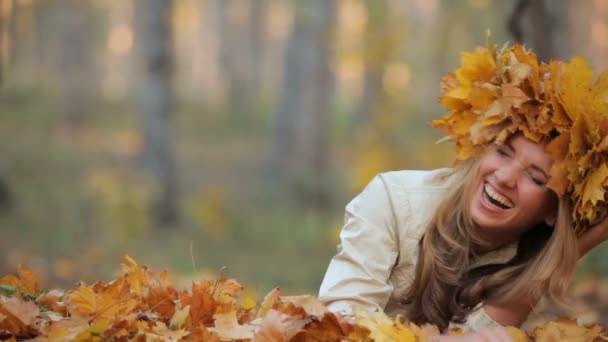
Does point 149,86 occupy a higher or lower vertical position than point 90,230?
higher

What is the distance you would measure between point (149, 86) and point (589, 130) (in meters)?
8.11

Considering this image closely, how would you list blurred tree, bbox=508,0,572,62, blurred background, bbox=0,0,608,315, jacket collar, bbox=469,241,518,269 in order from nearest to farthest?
jacket collar, bbox=469,241,518,269, blurred tree, bbox=508,0,572,62, blurred background, bbox=0,0,608,315

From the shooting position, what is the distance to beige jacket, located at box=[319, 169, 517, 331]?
8.84 ft

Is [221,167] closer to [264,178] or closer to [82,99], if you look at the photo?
[264,178]

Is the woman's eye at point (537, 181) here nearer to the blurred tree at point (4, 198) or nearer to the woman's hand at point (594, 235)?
the woman's hand at point (594, 235)

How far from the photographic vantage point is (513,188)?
2727 millimetres

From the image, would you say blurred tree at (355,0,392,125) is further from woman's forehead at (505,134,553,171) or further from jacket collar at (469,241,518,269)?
woman's forehead at (505,134,553,171)

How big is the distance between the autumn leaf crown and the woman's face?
0.15 feet

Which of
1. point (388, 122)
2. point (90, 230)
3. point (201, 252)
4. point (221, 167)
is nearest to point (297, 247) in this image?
point (201, 252)

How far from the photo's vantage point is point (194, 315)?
7.71ft

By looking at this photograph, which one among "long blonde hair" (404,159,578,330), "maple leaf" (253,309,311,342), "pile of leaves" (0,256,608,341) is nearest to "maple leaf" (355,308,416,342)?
"pile of leaves" (0,256,608,341)

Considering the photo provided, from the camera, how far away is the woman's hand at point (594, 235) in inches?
109

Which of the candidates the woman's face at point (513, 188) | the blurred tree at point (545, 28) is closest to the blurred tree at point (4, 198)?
the blurred tree at point (545, 28)

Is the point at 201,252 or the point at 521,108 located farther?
the point at 201,252
